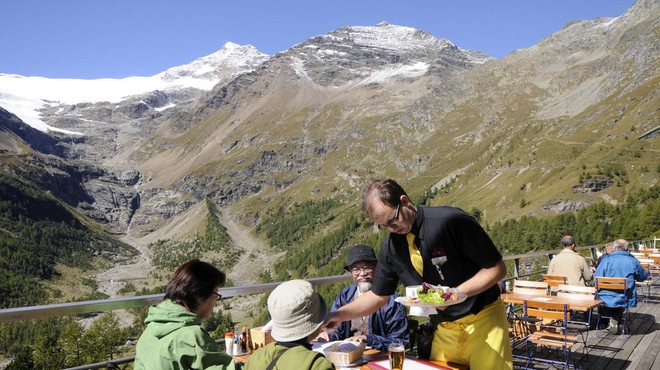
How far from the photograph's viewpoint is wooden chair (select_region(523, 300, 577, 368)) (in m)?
6.62

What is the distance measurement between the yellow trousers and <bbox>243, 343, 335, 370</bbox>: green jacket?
1.14 m

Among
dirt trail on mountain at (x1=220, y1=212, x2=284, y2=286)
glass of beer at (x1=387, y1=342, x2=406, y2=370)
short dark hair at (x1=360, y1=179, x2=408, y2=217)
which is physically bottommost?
dirt trail on mountain at (x1=220, y1=212, x2=284, y2=286)

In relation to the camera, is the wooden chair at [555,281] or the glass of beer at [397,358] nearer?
the glass of beer at [397,358]

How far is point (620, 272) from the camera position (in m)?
9.41

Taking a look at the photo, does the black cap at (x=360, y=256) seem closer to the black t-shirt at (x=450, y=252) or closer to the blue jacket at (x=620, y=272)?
the black t-shirt at (x=450, y=252)

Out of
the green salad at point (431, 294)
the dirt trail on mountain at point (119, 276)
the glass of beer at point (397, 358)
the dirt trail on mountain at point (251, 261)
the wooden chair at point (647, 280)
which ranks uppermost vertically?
the green salad at point (431, 294)

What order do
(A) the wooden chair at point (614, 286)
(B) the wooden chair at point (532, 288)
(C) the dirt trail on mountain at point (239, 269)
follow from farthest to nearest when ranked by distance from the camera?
(C) the dirt trail on mountain at point (239, 269) < (A) the wooden chair at point (614, 286) < (B) the wooden chair at point (532, 288)

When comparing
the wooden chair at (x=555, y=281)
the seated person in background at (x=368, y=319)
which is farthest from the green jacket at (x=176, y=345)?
the wooden chair at (x=555, y=281)

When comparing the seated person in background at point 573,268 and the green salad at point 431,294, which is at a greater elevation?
the green salad at point 431,294

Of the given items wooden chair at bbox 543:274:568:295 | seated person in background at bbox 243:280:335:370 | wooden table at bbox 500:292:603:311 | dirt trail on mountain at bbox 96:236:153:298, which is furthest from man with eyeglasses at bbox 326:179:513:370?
dirt trail on mountain at bbox 96:236:153:298

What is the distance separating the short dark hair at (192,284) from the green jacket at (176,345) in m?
0.18

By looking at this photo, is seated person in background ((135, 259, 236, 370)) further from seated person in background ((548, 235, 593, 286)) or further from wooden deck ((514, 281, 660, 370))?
seated person in background ((548, 235, 593, 286))

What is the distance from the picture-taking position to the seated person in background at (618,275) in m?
8.91

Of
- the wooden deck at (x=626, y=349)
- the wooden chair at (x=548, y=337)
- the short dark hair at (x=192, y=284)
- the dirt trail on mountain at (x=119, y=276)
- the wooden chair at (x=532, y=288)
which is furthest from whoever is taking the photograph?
the dirt trail on mountain at (x=119, y=276)
